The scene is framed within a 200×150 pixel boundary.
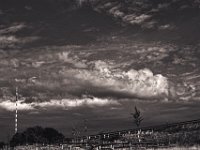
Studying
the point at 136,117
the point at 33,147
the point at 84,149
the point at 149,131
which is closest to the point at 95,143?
the point at 84,149

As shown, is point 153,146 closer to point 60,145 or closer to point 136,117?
point 60,145

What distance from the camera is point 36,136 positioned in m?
111

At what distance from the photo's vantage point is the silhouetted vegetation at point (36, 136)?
10668 cm

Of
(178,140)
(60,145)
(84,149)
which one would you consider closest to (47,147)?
(60,145)

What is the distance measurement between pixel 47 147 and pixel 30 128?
4291cm

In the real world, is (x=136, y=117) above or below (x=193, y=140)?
above

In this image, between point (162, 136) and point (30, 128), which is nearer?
point (162, 136)

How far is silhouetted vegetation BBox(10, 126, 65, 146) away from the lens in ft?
350

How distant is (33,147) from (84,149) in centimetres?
2082

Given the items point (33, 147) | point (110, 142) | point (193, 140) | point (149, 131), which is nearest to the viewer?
point (193, 140)

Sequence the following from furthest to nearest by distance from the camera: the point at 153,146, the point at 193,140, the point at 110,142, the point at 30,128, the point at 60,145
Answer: the point at 30,128
the point at 60,145
the point at 110,142
the point at 153,146
the point at 193,140

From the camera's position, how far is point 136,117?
114500 millimetres

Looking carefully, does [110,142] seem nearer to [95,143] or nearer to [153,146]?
[95,143]

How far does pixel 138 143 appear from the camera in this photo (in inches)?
1956
